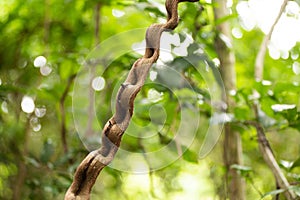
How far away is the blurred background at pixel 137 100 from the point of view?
2.26 ft

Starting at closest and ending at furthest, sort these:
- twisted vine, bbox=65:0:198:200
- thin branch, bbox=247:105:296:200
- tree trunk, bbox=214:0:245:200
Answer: twisted vine, bbox=65:0:198:200, thin branch, bbox=247:105:296:200, tree trunk, bbox=214:0:245:200

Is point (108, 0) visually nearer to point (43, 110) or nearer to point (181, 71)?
point (181, 71)

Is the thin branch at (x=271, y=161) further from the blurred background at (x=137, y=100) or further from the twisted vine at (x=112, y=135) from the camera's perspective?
the twisted vine at (x=112, y=135)

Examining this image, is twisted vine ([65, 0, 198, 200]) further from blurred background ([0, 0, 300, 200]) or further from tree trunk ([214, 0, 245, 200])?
tree trunk ([214, 0, 245, 200])

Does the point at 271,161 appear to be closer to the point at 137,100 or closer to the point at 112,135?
the point at 137,100

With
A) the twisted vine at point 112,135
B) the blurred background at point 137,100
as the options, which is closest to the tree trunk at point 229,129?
the blurred background at point 137,100

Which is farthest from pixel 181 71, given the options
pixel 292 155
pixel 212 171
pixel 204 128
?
pixel 292 155

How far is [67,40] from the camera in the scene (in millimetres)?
1141

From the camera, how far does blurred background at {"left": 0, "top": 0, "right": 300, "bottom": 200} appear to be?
69 centimetres

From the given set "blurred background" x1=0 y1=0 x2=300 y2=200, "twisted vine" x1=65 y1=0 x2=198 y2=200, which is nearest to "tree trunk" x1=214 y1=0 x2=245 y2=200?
"blurred background" x1=0 y1=0 x2=300 y2=200

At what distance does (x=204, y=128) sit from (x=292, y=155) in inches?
19.8

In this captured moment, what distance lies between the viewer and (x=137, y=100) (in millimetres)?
741

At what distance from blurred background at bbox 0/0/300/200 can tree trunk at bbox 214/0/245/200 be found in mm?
15

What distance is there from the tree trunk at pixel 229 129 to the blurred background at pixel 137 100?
0.05 ft
